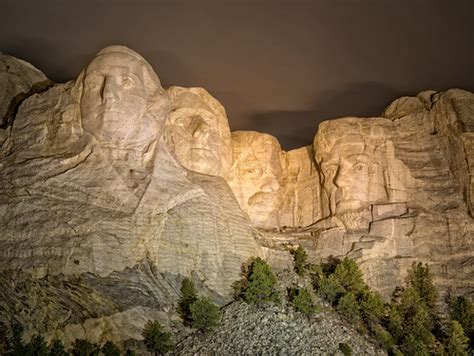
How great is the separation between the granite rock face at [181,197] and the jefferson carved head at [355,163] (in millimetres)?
72

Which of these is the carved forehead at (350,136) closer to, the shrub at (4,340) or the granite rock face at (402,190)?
the granite rock face at (402,190)

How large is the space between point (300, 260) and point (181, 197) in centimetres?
683

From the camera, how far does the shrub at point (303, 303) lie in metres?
28.2

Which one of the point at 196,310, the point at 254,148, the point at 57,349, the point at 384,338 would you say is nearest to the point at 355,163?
the point at 254,148

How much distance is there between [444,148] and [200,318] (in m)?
17.1

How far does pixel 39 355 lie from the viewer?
24000 millimetres

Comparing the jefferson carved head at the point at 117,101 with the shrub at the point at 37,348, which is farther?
the jefferson carved head at the point at 117,101

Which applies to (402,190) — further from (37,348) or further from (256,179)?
(37,348)

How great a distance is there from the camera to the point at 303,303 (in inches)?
1112

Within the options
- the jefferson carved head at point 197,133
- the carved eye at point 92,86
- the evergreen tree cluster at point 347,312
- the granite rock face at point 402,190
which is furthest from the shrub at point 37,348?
the granite rock face at point 402,190

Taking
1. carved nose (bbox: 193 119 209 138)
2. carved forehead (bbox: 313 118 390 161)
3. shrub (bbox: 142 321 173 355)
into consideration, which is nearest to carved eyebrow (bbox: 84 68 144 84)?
carved nose (bbox: 193 119 209 138)

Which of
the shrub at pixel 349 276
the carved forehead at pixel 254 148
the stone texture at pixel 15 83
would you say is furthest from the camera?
the carved forehead at pixel 254 148

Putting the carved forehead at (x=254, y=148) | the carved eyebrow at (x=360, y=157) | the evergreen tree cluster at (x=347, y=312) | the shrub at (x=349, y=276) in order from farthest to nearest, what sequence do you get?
1. the carved forehead at (x=254, y=148)
2. the carved eyebrow at (x=360, y=157)
3. the shrub at (x=349, y=276)
4. the evergreen tree cluster at (x=347, y=312)

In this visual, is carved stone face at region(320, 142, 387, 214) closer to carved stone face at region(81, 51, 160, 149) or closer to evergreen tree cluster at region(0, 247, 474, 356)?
evergreen tree cluster at region(0, 247, 474, 356)
